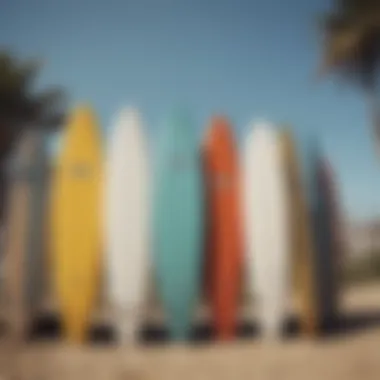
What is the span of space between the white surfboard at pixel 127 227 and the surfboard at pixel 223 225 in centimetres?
10

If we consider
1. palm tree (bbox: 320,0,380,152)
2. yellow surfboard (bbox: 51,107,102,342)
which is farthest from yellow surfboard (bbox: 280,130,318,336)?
yellow surfboard (bbox: 51,107,102,342)

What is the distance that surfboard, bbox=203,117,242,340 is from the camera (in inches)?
55.8

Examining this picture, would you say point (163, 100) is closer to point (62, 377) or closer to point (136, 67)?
point (136, 67)

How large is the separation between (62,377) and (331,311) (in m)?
0.42

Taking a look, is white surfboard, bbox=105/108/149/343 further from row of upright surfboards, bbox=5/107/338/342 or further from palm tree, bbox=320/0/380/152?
palm tree, bbox=320/0/380/152

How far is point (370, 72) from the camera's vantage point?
1.46m

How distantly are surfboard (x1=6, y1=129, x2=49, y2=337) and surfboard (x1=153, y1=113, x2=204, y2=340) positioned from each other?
0.58 feet

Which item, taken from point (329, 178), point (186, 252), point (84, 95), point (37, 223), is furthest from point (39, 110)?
point (329, 178)

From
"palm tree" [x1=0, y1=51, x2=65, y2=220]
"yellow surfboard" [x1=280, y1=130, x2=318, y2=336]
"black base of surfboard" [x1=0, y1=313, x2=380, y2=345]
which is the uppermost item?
"palm tree" [x1=0, y1=51, x2=65, y2=220]

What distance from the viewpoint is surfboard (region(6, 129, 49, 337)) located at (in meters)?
1.42

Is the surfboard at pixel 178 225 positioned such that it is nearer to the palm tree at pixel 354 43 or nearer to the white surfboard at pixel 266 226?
the white surfboard at pixel 266 226

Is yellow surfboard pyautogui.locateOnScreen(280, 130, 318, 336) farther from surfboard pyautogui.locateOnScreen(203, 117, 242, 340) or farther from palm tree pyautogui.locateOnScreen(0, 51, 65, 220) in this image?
palm tree pyautogui.locateOnScreen(0, 51, 65, 220)

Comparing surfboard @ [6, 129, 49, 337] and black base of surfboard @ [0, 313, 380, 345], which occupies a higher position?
surfboard @ [6, 129, 49, 337]

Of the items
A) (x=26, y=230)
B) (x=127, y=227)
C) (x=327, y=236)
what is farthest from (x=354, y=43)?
(x=26, y=230)
